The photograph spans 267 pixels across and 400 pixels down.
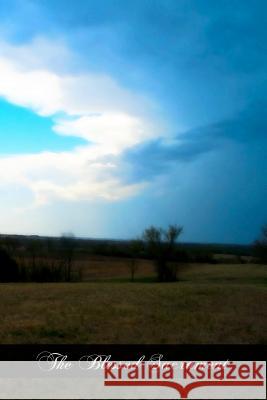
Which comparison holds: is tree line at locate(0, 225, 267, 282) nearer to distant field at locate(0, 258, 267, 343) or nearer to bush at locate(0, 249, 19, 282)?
bush at locate(0, 249, 19, 282)

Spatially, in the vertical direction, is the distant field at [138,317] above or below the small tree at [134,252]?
below

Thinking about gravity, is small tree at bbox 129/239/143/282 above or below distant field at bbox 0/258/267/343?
above

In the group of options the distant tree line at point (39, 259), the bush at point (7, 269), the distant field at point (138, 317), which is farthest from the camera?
the distant tree line at point (39, 259)

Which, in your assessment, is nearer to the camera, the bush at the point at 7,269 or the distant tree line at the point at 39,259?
the bush at the point at 7,269

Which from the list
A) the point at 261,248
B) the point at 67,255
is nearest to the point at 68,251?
the point at 67,255

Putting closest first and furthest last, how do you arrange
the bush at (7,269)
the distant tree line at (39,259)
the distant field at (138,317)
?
the distant field at (138,317) < the bush at (7,269) < the distant tree line at (39,259)

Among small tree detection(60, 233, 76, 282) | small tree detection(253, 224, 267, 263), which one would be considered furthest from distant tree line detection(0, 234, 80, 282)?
small tree detection(253, 224, 267, 263)

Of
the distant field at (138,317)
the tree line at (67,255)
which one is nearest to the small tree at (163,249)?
the tree line at (67,255)

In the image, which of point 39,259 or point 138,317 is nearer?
point 138,317

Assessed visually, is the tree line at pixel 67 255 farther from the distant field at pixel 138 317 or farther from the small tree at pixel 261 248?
the distant field at pixel 138 317

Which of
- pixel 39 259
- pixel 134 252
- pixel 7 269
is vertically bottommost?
pixel 7 269

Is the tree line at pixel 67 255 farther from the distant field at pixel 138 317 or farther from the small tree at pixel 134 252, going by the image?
the distant field at pixel 138 317

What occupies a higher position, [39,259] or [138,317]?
[39,259]

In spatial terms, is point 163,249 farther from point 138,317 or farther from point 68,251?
point 138,317
